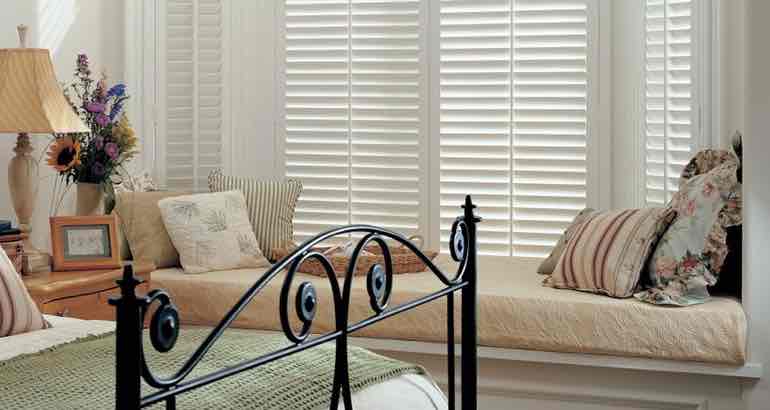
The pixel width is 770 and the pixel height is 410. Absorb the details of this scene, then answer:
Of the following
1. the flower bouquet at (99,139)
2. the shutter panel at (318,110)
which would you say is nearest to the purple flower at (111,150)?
the flower bouquet at (99,139)

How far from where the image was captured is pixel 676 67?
3701 millimetres

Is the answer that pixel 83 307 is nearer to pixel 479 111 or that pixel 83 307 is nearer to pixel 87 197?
pixel 87 197

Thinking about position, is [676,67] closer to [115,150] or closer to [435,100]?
[435,100]

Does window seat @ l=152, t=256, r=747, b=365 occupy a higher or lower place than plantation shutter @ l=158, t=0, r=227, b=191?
lower

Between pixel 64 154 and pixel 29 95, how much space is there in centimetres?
36

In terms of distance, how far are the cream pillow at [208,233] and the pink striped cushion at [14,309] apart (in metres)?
1.35

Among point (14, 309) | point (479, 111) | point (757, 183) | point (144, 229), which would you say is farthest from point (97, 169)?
point (757, 183)

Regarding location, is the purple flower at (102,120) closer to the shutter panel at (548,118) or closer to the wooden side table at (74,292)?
the wooden side table at (74,292)

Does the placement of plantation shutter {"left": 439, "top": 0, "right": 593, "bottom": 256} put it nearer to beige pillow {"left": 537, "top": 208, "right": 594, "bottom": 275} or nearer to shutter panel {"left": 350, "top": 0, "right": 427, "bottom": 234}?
shutter panel {"left": 350, "top": 0, "right": 427, "bottom": 234}

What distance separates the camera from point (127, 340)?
1069 mm

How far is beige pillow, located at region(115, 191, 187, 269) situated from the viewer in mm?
3949

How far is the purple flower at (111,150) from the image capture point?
12.5 ft

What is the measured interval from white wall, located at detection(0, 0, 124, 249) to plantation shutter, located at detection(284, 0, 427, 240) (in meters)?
0.75

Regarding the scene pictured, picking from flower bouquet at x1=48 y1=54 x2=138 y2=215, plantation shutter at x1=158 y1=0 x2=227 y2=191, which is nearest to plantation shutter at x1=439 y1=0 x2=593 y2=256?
plantation shutter at x1=158 y1=0 x2=227 y2=191
